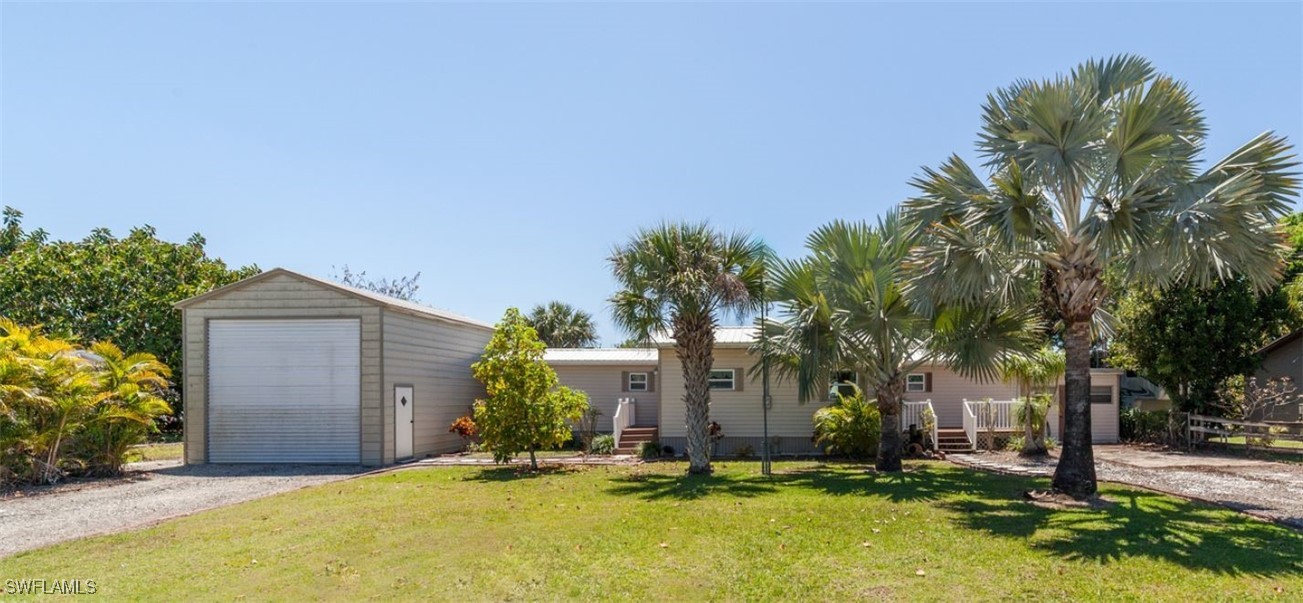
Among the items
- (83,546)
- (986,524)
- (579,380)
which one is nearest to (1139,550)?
(986,524)

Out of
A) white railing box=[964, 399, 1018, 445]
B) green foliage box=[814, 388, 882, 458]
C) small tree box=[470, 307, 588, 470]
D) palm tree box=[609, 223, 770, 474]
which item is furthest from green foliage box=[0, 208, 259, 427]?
white railing box=[964, 399, 1018, 445]

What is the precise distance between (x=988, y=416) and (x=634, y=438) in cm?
914

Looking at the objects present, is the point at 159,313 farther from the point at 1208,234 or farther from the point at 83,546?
the point at 1208,234

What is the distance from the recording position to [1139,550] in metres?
7.57

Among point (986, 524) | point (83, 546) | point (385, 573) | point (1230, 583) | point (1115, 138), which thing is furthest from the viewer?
point (1115, 138)

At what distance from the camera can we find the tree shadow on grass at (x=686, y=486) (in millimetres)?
11875

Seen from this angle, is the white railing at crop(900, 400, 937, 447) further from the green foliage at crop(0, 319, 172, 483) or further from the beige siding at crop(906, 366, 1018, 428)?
the green foliage at crop(0, 319, 172, 483)

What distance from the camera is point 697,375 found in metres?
14.5

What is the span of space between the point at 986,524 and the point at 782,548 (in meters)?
2.92

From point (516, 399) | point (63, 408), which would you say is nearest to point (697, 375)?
point (516, 399)

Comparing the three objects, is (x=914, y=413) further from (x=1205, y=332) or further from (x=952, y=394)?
(x=1205, y=332)

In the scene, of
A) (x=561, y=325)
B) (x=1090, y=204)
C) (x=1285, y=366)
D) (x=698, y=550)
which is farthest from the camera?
(x=561, y=325)

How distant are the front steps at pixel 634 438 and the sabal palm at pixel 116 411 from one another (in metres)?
10.6

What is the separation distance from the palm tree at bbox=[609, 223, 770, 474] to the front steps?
5135mm
